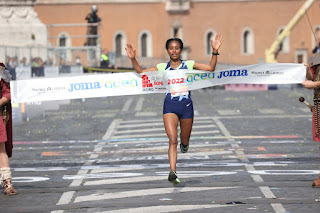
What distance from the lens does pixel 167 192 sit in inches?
471

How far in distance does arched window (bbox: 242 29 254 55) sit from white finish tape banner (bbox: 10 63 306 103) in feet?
230

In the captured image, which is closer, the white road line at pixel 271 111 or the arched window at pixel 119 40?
the white road line at pixel 271 111

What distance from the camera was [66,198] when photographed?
38.2 feet

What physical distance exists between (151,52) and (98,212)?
73.1m

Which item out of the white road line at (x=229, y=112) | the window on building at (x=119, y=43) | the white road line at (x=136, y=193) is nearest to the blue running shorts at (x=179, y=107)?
the white road line at (x=136, y=193)

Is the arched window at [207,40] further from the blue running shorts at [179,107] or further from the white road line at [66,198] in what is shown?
the white road line at [66,198]

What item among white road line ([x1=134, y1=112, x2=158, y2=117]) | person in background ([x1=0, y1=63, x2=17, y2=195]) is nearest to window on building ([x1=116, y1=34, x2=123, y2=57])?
white road line ([x1=134, y1=112, x2=158, y2=117])

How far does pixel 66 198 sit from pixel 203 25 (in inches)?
2839

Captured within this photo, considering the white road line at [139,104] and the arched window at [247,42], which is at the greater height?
the arched window at [247,42]

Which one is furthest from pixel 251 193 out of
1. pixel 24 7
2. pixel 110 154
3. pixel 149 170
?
pixel 24 7

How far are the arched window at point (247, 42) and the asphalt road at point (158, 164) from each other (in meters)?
56.3

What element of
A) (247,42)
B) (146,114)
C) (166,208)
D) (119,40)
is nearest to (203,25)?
(247,42)

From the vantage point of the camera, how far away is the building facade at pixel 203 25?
82.1 m

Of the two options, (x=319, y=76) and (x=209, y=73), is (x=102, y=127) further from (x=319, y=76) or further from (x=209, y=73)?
(x=319, y=76)
